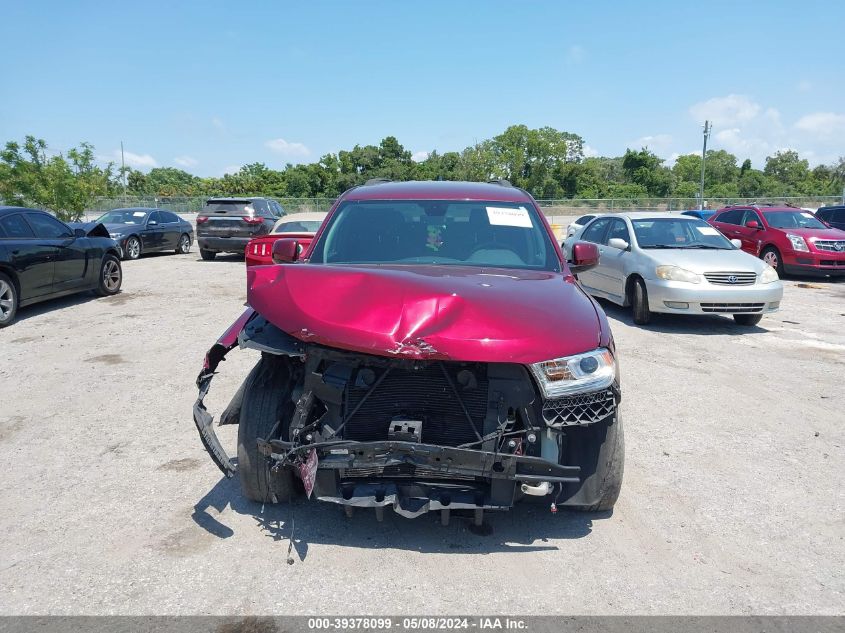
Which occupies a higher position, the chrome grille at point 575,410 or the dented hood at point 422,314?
the dented hood at point 422,314

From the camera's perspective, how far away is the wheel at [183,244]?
797 inches

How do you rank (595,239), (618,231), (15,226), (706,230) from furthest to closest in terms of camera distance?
(595,239) < (618,231) < (706,230) < (15,226)

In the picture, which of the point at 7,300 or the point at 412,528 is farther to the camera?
the point at 7,300

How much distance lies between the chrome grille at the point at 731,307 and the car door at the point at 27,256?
9567 mm

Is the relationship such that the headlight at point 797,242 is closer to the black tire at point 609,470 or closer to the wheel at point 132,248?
the black tire at point 609,470

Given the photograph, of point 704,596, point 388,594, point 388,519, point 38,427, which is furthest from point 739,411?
point 38,427

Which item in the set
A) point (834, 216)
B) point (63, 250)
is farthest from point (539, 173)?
point (63, 250)

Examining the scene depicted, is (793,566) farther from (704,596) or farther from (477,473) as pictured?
(477,473)

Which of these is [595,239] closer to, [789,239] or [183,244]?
[789,239]

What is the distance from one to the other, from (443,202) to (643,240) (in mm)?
6521

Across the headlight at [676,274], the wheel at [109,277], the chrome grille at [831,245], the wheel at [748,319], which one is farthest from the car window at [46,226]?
the chrome grille at [831,245]

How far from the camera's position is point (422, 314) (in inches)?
119

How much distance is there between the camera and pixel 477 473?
294 cm

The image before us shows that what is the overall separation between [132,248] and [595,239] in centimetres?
1303
